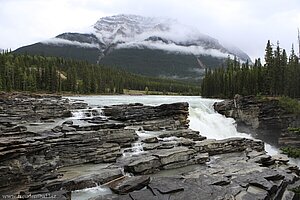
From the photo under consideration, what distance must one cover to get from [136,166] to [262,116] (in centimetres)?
4287

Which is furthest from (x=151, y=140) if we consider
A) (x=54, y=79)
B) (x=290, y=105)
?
(x=54, y=79)

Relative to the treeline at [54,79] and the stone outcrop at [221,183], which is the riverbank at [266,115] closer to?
the stone outcrop at [221,183]

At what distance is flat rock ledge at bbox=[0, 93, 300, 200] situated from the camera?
68.8ft

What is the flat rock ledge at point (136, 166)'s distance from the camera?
21.0m

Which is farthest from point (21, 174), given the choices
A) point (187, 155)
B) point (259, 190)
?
point (259, 190)

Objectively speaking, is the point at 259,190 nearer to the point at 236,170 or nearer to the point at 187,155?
the point at 236,170

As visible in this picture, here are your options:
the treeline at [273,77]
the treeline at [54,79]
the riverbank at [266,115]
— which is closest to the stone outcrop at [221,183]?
the riverbank at [266,115]

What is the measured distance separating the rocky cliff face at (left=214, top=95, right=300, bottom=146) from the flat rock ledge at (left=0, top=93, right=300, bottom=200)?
23.6 metres

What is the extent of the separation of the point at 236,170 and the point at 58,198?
49.8 feet

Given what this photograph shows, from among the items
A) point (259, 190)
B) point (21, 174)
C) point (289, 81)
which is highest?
point (289, 81)

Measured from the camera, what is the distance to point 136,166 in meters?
25.5

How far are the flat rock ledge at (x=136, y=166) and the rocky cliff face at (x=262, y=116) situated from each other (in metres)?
23.6

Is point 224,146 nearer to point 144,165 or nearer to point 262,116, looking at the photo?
point 144,165

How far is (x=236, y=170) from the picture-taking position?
1062 inches
